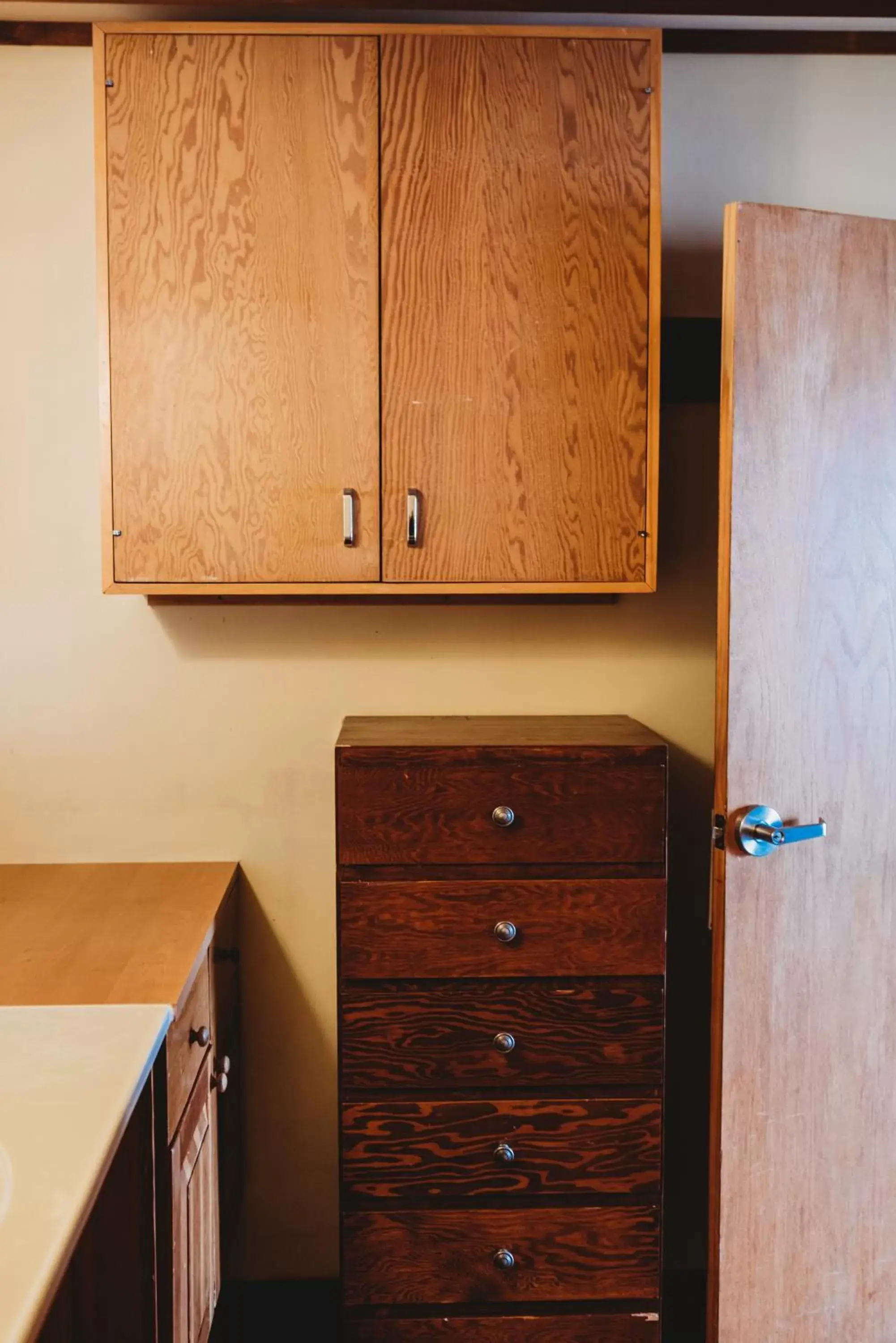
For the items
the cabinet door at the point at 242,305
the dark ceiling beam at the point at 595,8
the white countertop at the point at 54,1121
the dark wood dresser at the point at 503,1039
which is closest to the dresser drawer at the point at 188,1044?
the white countertop at the point at 54,1121

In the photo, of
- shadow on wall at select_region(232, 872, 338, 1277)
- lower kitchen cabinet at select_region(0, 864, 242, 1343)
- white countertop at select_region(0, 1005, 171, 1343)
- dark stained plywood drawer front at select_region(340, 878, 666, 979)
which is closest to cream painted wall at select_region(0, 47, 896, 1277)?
shadow on wall at select_region(232, 872, 338, 1277)

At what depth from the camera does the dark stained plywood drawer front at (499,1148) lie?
5.71 feet

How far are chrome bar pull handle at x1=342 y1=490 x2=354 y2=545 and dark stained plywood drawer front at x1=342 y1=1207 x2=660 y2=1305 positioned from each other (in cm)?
119

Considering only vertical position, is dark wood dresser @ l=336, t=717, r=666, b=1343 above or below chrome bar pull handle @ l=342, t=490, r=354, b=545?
below

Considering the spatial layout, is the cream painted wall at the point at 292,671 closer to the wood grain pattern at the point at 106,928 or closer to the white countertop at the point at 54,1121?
the wood grain pattern at the point at 106,928

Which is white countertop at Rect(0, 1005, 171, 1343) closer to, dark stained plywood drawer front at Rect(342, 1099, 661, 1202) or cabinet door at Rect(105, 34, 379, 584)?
dark stained plywood drawer front at Rect(342, 1099, 661, 1202)

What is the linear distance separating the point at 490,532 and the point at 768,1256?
137cm

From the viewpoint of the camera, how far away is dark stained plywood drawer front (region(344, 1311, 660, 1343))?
1746mm

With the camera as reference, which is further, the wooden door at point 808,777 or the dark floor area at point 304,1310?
the dark floor area at point 304,1310

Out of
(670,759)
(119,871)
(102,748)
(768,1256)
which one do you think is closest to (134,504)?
(102,748)

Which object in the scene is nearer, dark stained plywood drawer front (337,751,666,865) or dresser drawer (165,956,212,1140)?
dresser drawer (165,956,212,1140)

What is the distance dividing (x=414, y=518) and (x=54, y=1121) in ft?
3.66

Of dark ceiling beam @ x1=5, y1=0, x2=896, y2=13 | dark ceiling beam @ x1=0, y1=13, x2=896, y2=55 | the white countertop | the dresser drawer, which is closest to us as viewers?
the white countertop

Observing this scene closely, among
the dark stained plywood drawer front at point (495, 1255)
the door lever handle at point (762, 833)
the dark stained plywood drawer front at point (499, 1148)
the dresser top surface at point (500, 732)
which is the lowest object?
the dark stained plywood drawer front at point (495, 1255)
